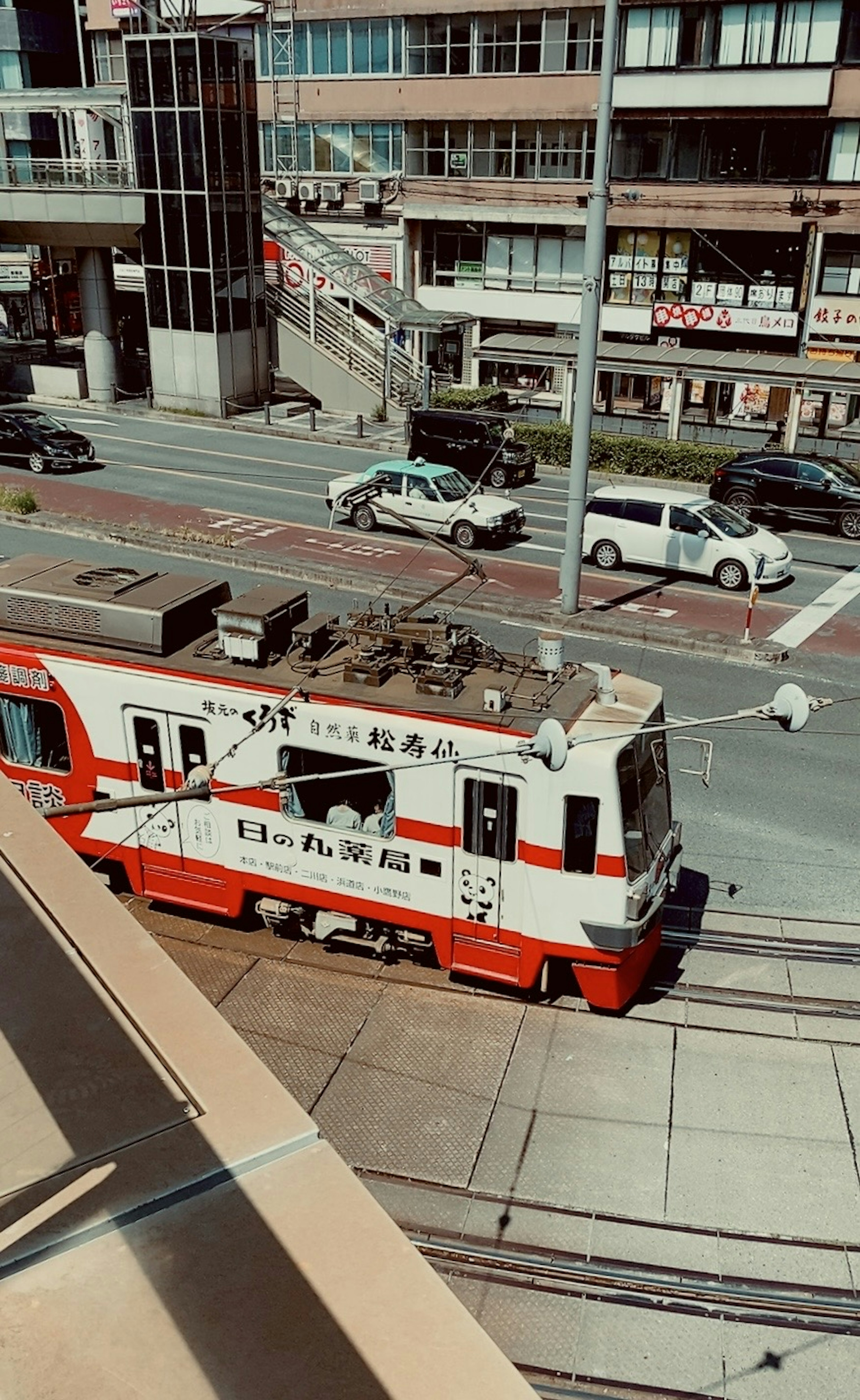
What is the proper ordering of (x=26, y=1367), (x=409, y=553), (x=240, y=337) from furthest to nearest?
(x=240, y=337) → (x=409, y=553) → (x=26, y=1367)

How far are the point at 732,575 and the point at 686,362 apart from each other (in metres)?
16.6

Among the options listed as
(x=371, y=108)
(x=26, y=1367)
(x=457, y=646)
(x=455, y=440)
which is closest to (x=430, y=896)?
(x=457, y=646)

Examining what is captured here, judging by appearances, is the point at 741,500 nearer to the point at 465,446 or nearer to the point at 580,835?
the point at 465,446

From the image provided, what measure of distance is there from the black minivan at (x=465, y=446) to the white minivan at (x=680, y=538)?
645cm

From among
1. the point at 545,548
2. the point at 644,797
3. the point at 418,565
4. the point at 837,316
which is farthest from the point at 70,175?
the point at 644,797

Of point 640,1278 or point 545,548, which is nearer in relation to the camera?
point 640,1278

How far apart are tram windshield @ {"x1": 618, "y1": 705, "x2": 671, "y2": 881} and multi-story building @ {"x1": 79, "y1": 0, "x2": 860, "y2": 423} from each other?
30.0 meters

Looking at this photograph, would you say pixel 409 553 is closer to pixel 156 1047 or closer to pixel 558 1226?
pixel 558 1226

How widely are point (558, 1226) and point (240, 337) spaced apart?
37592mm

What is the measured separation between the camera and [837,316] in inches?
1556

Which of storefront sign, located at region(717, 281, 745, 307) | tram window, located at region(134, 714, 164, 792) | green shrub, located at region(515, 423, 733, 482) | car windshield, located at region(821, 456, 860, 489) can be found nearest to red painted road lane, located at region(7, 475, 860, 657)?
car windshield, located at region(821, 456, 860, 489)

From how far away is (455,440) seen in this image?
3266 centimetres

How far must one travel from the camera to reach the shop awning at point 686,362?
1449 inches

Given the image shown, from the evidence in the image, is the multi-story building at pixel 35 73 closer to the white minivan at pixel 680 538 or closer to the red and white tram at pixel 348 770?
the white minivan at pixel 680 538
